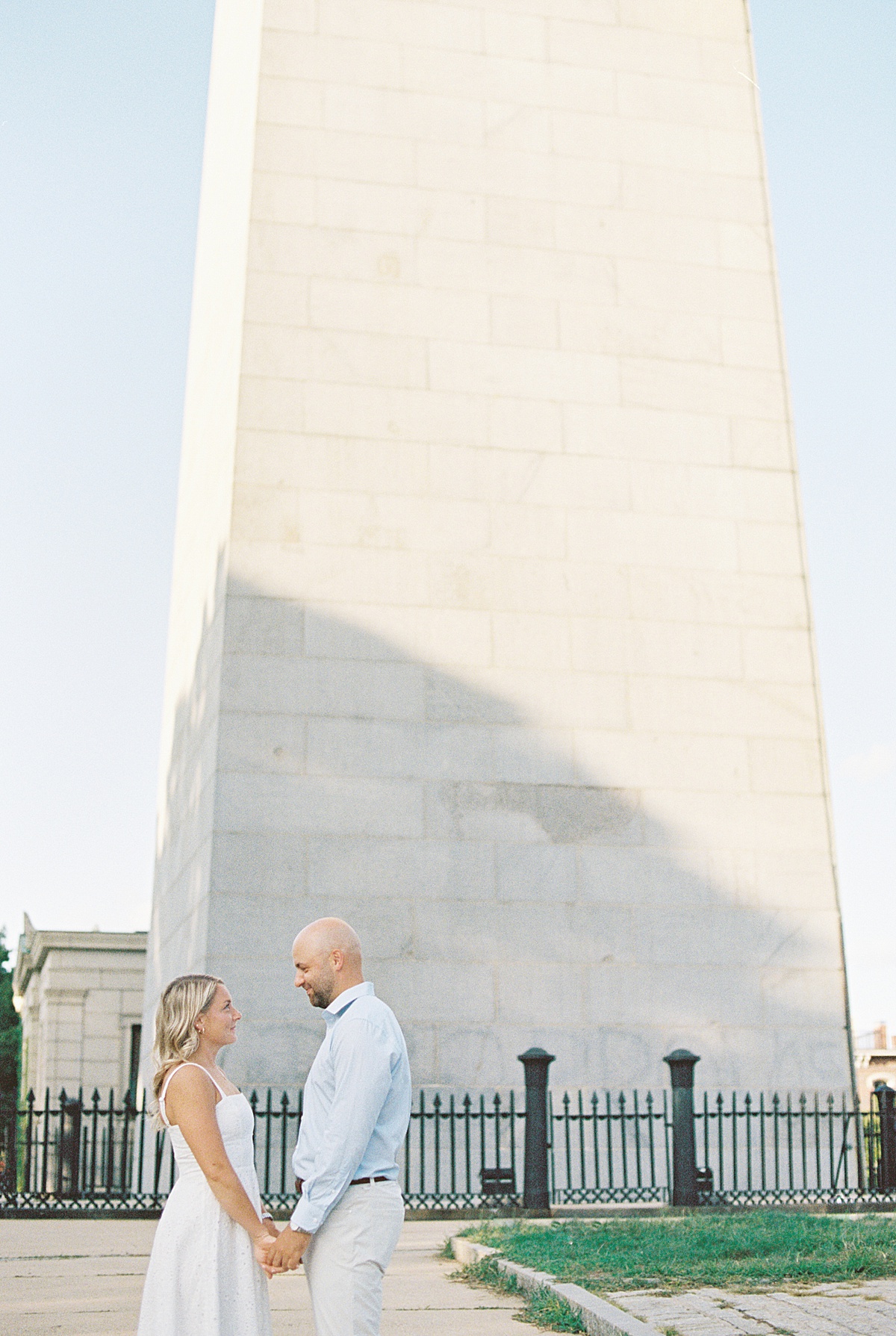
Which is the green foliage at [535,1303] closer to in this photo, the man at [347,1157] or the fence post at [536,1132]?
the man at [347,1157]

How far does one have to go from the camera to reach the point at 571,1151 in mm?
17422

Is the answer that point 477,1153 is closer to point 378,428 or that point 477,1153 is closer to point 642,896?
point 642,896

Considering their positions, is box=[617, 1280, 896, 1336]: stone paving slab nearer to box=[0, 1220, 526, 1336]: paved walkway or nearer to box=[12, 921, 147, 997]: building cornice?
box=[0, 1220, 526, 1336]: paved walkway

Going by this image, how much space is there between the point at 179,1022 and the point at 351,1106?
68 centimetres

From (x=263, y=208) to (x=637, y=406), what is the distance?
18.8ft

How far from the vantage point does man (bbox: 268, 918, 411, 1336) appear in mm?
4691

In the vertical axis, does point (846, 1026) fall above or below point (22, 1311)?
above

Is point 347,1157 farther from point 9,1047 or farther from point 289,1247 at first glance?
point 9,1047

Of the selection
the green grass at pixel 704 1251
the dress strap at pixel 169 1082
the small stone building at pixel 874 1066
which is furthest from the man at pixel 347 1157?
the small stone building at pixel 874 1066

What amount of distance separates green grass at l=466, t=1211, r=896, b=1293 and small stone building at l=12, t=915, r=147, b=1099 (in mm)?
21297

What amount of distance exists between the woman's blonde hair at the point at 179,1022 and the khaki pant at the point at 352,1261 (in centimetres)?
→ 72

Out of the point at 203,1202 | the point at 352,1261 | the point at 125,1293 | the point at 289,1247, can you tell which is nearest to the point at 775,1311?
the point at 352,1261

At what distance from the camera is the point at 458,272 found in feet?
67.0

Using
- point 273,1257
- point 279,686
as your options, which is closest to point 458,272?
point 279,686
